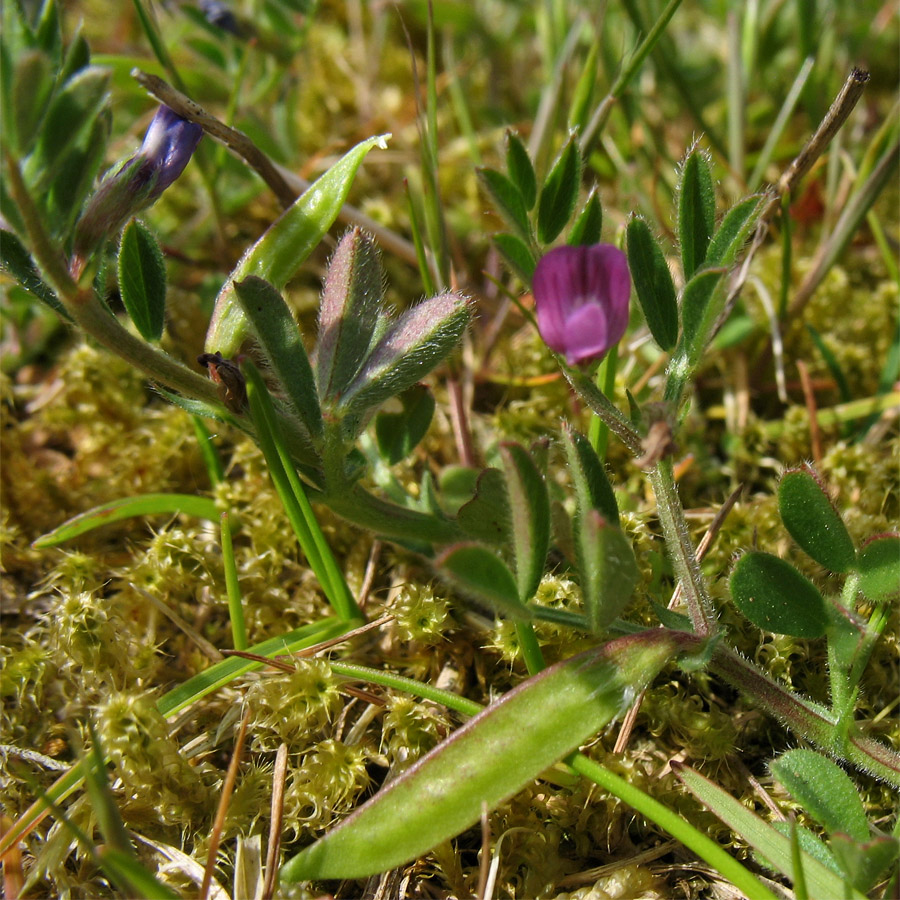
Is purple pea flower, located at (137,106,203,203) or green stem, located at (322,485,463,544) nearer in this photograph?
purple pea flower, located at (137,106,203,203)

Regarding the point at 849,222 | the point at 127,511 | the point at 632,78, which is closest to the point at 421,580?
the point at 127,511

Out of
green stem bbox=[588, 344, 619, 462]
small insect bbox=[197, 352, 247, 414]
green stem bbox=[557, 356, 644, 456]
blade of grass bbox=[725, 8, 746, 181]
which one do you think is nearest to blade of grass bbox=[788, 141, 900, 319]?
blade of grass bbox=[725, 8, 746, 181]

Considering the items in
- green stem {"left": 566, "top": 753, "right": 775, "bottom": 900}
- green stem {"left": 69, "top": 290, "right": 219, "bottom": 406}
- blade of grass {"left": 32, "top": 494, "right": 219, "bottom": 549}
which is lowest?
green stem {"left": 566, "top": 753, "right": 775, "bottom": 900}

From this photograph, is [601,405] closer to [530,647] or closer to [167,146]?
[530,647]

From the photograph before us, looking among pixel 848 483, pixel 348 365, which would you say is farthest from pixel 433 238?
pixel 848 483

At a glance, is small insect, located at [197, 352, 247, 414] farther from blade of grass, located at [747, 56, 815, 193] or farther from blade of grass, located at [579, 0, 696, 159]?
blade of grass, located at [747, 56, 815, 193]

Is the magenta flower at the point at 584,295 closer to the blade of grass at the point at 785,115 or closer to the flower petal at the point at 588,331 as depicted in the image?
the flower petal at the point at 588,331

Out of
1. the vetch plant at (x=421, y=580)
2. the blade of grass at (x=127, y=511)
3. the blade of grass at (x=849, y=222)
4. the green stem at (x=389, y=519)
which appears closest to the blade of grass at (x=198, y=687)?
the vetch plant at (x=421, y=580)

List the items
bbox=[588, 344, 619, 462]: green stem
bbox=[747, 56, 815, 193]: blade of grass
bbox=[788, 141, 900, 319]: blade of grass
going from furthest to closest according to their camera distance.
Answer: bbox=[747, 56, 815, 193]: blade of grass, bbox=[788, 141, 900, 319]: blade of grass, bbox=[588, 344, 619, 462]: green stem
